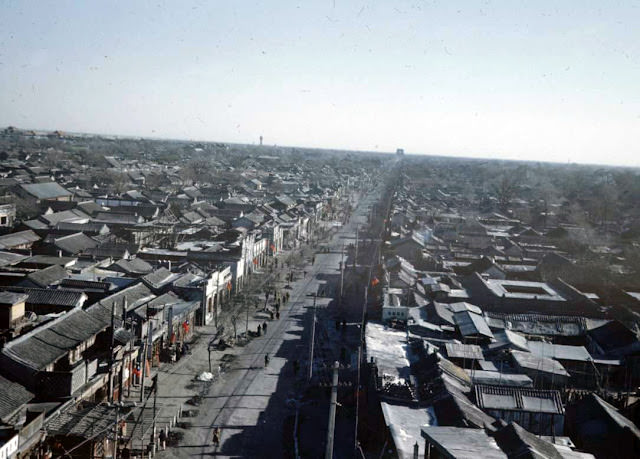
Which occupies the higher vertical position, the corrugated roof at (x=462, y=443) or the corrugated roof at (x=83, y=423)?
the corrugated roof at (x=462, y=443)

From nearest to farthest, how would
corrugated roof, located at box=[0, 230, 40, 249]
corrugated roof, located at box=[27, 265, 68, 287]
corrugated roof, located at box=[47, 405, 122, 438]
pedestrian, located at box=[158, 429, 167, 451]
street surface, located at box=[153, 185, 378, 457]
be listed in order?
corrugated roof, located at box=[47, 405, 122, 438]
pedestrian, located at box=[158, 429, 167, 451]
street surface, located at box=[153, 185, 378, 457]
corrugated roof, located at box=[27, 265, 68, 287]
corrugated roof, located at box=[0, 230, 40, 249]

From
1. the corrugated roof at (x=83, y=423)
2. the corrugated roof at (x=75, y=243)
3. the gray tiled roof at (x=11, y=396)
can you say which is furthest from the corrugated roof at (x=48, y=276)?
the corrugated roof at (x=83, y=423)

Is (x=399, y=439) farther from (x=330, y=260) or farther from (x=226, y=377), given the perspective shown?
(x=330, y=260)

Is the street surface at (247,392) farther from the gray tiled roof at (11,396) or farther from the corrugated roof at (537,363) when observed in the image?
the corrugated roof at (537,363)

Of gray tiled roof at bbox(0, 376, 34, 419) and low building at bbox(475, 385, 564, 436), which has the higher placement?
gray tiled roof at bbox(0, 376, 34, 419)

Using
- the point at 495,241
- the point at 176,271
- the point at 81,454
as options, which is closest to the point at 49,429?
the point at 81,454

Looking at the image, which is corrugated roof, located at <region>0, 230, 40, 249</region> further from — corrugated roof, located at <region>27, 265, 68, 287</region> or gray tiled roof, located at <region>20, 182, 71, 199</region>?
gray tiled roof, located at <region>20, 182, 71, 199</region>

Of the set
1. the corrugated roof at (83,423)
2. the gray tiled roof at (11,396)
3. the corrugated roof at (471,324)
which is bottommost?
the corrugated roof at (83,423)

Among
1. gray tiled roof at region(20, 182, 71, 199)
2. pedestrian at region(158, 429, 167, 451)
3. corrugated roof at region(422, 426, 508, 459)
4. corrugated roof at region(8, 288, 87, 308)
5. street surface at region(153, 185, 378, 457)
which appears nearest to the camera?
corrugated roof at region(422, 426, 508, 459)

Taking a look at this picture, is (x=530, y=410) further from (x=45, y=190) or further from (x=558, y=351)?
(x=45, y=190)

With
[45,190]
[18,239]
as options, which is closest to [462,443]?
[18,239]

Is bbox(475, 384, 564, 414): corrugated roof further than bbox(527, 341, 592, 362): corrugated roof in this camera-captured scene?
No

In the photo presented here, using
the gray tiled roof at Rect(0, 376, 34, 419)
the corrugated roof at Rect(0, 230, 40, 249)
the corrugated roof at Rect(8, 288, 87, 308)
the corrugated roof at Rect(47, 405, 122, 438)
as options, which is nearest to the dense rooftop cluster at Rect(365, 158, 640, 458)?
the corrugated roof at Rect(47, 405, 122, 438)
